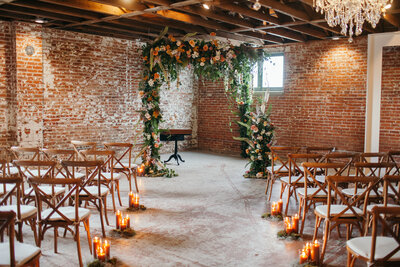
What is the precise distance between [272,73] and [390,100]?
309 cm

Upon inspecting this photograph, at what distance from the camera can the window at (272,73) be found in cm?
1041

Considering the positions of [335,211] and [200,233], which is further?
[200,233]

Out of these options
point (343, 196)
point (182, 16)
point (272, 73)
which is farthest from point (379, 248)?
point (272, 73)

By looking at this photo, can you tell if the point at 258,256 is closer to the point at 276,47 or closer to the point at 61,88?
the point at 61,88

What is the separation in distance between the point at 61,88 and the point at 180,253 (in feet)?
19.4

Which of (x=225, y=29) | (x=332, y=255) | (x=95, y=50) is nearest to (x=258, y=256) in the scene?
(x=332, y=255)

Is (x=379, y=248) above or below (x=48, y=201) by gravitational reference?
below

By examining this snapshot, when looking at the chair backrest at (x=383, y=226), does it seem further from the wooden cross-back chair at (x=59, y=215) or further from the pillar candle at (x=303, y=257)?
the wooden cross-back chair at (x=59, y=215)

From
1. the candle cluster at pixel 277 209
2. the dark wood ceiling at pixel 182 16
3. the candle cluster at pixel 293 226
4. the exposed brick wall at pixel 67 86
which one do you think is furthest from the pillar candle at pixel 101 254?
the exposed brick wall at pixel 67 86

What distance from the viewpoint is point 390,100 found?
8680 mm

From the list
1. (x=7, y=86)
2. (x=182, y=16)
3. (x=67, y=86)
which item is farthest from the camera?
(x=67, y=86)

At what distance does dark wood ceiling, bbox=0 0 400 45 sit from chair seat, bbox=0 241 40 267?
4198 millimetres

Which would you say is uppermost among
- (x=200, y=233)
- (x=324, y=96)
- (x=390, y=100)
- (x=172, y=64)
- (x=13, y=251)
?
(x=172, y=64)

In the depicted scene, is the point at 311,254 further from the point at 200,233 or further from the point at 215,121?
the point at 215,121
